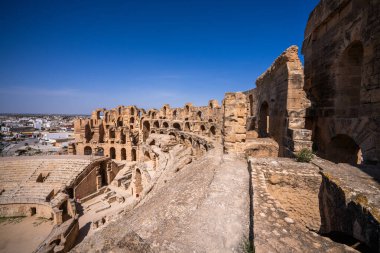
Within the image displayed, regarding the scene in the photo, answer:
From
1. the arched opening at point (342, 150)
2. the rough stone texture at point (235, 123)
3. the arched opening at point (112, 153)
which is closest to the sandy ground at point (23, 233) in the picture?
the rough stone texture at point (235, 123)

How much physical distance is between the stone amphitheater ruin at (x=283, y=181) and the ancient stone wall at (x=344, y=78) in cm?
4

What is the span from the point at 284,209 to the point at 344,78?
6.51m

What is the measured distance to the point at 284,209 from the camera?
277cm

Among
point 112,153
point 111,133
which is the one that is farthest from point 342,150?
point 111,133

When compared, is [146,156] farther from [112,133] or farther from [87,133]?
[87,133]

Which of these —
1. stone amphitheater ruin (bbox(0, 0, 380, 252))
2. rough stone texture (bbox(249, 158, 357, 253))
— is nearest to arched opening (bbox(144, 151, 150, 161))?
stone amphitheater ruin (bbox(0, 0, 380, 252))

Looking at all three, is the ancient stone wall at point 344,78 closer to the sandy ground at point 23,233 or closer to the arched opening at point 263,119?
the arched opening at point 263,119

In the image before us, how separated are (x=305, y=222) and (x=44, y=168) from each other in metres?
24.0

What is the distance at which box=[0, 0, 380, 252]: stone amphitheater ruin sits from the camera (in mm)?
2379

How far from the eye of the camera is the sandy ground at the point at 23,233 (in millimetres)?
11718

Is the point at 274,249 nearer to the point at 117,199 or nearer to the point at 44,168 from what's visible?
the point at 117,199

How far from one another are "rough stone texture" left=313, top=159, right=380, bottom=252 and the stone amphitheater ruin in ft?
0.06

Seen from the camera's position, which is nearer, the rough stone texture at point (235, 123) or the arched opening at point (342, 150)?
the arched opening at point (342, 150)

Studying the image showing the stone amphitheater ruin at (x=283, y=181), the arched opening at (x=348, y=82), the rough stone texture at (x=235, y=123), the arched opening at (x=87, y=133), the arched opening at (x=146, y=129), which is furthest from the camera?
the arched opening at (x=146, y=129)
